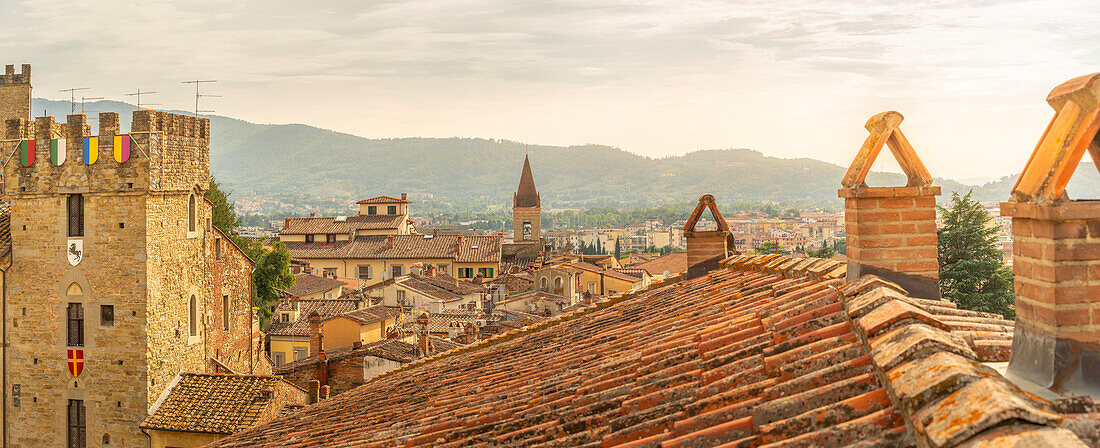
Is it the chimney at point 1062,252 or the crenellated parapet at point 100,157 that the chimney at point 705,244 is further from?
the crenellated parapet at point 100,157

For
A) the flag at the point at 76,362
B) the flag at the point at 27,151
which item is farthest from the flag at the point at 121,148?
the flag at the point at 76,362

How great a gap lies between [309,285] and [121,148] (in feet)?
117

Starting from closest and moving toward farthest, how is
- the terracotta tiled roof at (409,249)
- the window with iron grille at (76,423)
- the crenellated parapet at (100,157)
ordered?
1. the crenellated parapet at (100,157)
2. the window with iron grille at (76,423)
3. the terracotta tiled roof at (409,249)

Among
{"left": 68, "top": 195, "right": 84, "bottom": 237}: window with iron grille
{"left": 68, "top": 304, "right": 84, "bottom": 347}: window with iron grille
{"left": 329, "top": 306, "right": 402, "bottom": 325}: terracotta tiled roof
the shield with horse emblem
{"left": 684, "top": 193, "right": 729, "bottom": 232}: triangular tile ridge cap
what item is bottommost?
{"left": 329, "top": 306, "right": 402, "bottom": 325}: terracotta tiled roof

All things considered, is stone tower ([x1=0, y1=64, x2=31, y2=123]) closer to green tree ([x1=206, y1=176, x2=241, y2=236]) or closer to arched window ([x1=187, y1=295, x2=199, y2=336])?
green tree ([x1=206, y1=176, x2=241, y2=236])

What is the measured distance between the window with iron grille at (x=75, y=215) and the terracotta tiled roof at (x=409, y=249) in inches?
2015

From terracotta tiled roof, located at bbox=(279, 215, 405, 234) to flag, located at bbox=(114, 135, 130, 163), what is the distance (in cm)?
5855

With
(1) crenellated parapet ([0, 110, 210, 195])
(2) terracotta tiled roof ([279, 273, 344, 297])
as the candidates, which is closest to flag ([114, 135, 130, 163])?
(1) crenellated parapet ([0, 110, 210, 195])

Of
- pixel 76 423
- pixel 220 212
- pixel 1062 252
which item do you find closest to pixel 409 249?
pixel 220 212

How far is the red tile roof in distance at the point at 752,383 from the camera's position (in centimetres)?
276

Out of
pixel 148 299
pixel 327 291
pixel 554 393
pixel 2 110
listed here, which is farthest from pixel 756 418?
Answer: pixel 327 291

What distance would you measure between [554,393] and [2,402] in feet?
81.7

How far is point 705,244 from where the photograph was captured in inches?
429

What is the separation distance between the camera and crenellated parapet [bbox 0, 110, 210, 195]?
23547 millimetres
